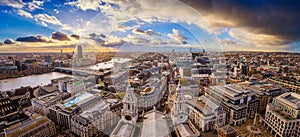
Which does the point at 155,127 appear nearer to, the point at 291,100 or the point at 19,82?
the point at 291,100

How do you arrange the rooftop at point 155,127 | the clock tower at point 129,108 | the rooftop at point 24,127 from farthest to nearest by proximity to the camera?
the rooftop at point 24,127 < the clock tower at point 129,108 < the rooftop at point 155,127

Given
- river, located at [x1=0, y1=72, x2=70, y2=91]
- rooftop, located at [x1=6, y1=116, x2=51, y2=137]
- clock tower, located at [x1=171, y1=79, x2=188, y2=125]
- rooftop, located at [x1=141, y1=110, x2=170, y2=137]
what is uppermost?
clock tower, located at [x1=171, y1=79, x2=188, y2=125]

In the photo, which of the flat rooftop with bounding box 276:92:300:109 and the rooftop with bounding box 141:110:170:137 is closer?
the rooftop with bounding box 141:110:170:137

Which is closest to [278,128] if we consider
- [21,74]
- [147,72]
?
[147,72]

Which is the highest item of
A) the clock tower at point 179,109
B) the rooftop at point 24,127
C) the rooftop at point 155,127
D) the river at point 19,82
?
the clock tower at point 179,109

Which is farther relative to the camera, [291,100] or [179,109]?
[291,100]

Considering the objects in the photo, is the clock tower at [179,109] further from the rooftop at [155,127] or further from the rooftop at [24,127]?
the rooftop at [24,127]

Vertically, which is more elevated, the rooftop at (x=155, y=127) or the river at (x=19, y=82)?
the rooftop at (x=155, y=127)

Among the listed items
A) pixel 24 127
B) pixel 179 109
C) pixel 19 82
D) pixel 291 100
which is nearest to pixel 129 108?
pixel 179 109

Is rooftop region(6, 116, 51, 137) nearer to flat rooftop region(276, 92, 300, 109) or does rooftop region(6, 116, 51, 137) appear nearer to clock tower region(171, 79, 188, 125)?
clock tower region(171, 79, 188, 125)

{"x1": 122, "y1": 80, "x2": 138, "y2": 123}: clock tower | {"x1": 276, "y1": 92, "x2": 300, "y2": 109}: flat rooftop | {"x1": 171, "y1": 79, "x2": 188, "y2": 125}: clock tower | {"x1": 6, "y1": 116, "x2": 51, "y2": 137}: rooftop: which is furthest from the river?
{"x1": 276, "y1": 92, "x2": 300, "y2": 109}: flat rooftop

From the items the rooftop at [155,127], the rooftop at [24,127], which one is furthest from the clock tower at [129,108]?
the rooftop at [24,127]
